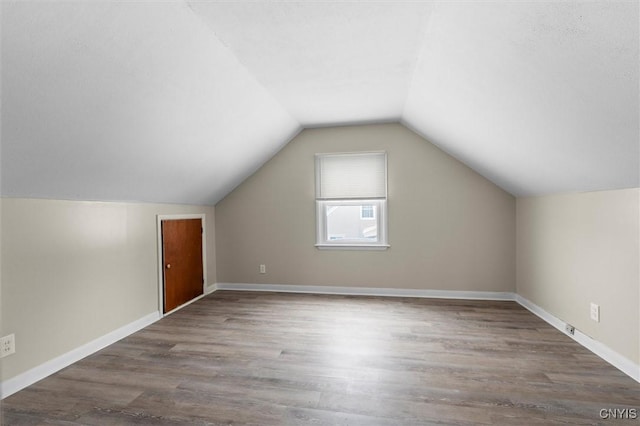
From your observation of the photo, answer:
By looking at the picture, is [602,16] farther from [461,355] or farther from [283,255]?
[283,255]

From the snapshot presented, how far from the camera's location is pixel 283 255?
4.96m

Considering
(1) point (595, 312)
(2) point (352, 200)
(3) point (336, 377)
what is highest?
(2) point (352, 200)

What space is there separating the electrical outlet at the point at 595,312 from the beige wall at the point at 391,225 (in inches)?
63.4

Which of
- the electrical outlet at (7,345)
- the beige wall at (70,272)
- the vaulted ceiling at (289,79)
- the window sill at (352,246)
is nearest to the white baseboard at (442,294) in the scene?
the window sill at (352,246)

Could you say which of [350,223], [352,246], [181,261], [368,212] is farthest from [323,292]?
[181,261]

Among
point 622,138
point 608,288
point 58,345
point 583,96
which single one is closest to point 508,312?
point 608,288

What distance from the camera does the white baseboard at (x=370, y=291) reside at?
444 cm

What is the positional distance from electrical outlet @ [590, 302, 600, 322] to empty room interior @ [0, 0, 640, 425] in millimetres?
13

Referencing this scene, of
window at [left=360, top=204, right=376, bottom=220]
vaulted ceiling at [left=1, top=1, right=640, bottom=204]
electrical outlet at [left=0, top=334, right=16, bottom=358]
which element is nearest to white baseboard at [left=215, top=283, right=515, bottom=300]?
window at [left=360, top=204, right=376, bottom=220]

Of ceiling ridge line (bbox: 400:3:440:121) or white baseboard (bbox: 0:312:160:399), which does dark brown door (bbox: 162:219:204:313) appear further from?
ceiling ridge line (bbox: 400:3:440:121)

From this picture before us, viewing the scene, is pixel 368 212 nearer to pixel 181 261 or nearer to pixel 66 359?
pixel 181 261

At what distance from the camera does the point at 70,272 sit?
8.99 feet

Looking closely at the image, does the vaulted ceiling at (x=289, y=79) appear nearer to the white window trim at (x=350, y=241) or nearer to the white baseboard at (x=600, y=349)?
the white baseboard at (x=600, y=349)

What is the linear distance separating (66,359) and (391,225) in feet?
12.4
